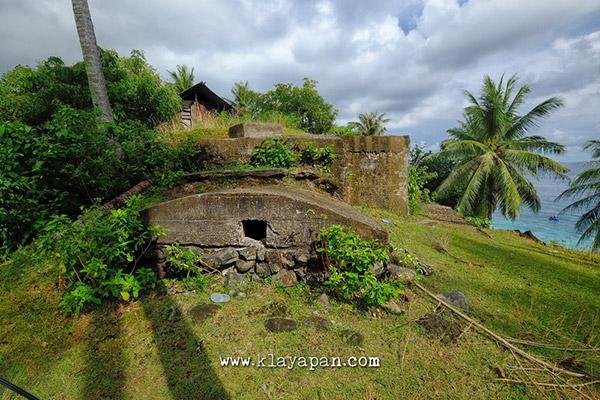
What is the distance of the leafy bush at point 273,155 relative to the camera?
5.07m

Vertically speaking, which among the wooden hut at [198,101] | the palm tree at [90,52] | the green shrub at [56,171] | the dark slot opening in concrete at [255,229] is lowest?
A: the dark slot opening in concrete at [255,229]

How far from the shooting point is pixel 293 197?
3410mm

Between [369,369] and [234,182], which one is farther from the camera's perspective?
[234,182]

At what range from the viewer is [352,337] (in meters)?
2.60

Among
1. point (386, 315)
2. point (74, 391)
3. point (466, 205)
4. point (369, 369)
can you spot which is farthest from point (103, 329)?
point (466, 205)

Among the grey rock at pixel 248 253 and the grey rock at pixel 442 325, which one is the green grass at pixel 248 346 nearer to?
the grey rock at pixel 442 325

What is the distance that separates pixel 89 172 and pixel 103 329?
2.20 m

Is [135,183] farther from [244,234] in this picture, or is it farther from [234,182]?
[244,234]

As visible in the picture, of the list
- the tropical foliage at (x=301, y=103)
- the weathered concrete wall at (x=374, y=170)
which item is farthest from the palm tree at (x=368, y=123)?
the weathered concrete wall at (x=374, y=170)

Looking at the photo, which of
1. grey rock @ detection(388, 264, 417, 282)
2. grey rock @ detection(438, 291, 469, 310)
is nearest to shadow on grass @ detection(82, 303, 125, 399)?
grey rock @ detection(388, 264, 417, 282)

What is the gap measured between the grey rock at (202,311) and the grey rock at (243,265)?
567 mm

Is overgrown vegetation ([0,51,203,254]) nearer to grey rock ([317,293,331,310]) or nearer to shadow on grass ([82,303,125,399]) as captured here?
shadow on grass ([82,303,125,399])

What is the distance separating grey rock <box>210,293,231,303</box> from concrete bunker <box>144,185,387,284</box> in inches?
9.1

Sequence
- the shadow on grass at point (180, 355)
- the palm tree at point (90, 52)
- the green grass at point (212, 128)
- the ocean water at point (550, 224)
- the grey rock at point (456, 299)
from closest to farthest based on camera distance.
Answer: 1. the shadow on grass at point (180, 355)
2. the grey rock at point (456, 299)
3. the palm tree at point (90, 52)
4. the green grass at point (212, 128)
5. the ocean water at point (550, 224)
